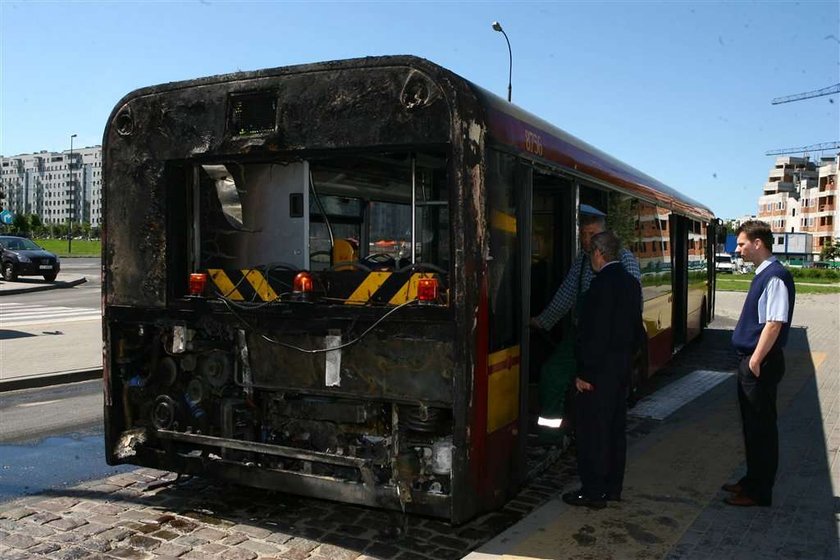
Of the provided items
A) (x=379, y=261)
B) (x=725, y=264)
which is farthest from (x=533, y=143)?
(x=725, y=264)

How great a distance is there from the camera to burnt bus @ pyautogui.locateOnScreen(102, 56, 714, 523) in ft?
14.2

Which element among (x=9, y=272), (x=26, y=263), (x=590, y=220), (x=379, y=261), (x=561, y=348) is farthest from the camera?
(x=9, y=272)

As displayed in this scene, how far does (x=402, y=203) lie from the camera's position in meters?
5.39

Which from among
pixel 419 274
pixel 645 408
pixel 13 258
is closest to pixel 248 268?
pixel 419 274

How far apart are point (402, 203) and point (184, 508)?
8.70ft

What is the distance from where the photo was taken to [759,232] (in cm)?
535

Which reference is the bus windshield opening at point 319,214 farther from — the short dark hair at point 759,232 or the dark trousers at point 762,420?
the dark trousers at point 762,420

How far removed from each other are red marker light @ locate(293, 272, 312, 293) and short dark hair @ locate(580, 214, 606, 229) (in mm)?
2585

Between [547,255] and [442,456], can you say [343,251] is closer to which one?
[442,456]

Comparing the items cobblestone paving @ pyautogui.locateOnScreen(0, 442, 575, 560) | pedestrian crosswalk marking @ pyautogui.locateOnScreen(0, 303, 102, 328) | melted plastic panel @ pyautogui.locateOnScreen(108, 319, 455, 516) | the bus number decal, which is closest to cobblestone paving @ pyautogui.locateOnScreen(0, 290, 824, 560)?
cobblestone paving @ pyautogui.locateOnScreen(0, 442, 575, 560)

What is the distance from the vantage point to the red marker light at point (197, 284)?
5.10 m

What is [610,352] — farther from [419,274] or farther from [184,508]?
[184,508]

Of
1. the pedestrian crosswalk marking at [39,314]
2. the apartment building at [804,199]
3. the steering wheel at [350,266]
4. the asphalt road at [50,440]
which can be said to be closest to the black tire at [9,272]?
the pedestrian crosswalk marking at [39,314]

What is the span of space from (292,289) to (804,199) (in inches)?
5208
